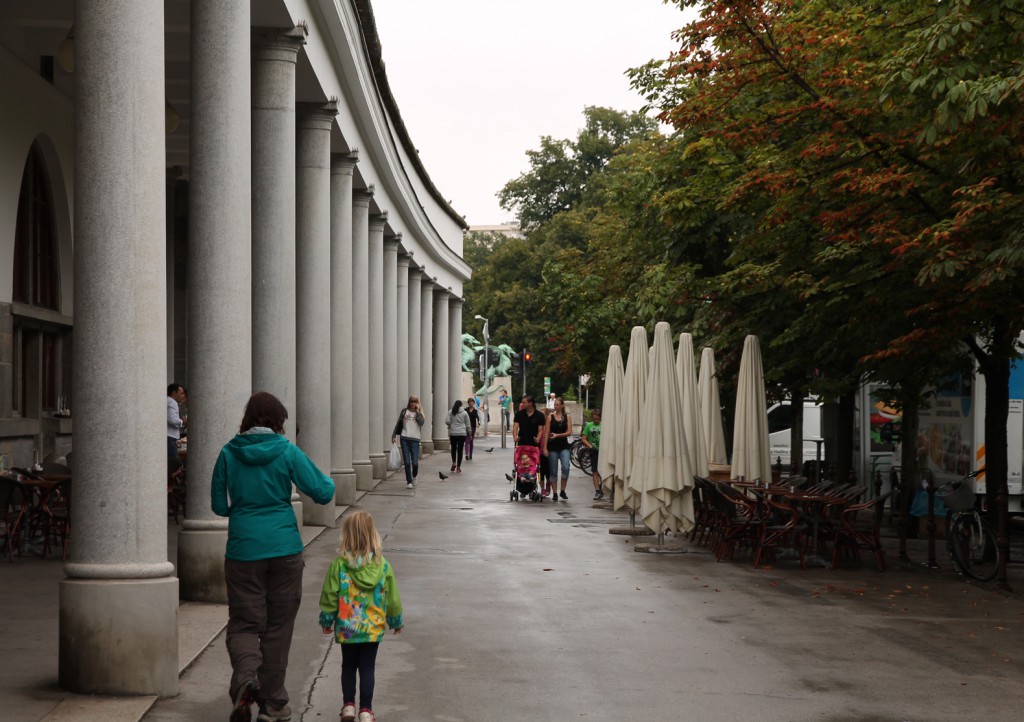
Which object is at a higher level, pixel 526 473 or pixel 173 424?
pixel 173 424

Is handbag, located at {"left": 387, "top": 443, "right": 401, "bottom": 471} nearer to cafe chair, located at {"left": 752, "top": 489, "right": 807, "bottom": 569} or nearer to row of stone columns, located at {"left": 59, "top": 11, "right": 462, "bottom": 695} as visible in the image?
row of stone columns, located at {"left": 59, "top": 11, "right": 462, "bottom": 695}

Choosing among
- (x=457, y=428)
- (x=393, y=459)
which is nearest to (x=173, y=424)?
(x=457, y=428)

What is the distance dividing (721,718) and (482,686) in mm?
1516

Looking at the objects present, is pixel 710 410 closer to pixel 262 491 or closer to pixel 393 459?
pixel 262 491

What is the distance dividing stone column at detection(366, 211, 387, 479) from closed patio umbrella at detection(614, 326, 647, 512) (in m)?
11.3

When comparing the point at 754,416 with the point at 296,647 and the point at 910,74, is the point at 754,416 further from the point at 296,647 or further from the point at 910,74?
the point at 296,647

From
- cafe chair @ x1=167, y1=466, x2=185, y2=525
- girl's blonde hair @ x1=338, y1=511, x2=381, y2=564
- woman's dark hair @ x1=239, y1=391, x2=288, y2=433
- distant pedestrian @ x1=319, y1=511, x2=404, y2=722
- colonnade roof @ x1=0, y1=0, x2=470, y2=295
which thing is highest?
colonnade roof @ x1=0, y1=0, x2=470, y2=295

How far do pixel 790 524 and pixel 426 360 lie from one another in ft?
98.0

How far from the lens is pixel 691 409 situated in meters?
18.3

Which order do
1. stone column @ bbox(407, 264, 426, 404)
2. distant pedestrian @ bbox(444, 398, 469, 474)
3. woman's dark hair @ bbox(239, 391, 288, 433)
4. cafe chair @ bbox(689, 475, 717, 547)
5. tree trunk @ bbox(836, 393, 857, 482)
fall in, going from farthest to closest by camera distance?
stone column @ bbox(407, 264, 426, 404) < distant pedestrian @ bbox(444, 398, 469, 474) < tree trunk @ bbox(836, 393, 857, 482) < cafe chair @ bbox(689, 475, 717, 547) < woman's dark hair @ bbox(239, 391, 288, 433)

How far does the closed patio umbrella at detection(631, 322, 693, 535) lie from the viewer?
16.7 meters

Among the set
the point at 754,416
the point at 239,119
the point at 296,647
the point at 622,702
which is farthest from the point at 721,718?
the point at 754,416

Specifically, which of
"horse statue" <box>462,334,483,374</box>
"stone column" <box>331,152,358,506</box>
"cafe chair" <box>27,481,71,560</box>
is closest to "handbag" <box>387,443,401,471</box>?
"stone column" <box>331,152,358,506</box>

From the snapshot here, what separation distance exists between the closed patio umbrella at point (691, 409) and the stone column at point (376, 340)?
11.8 meters
